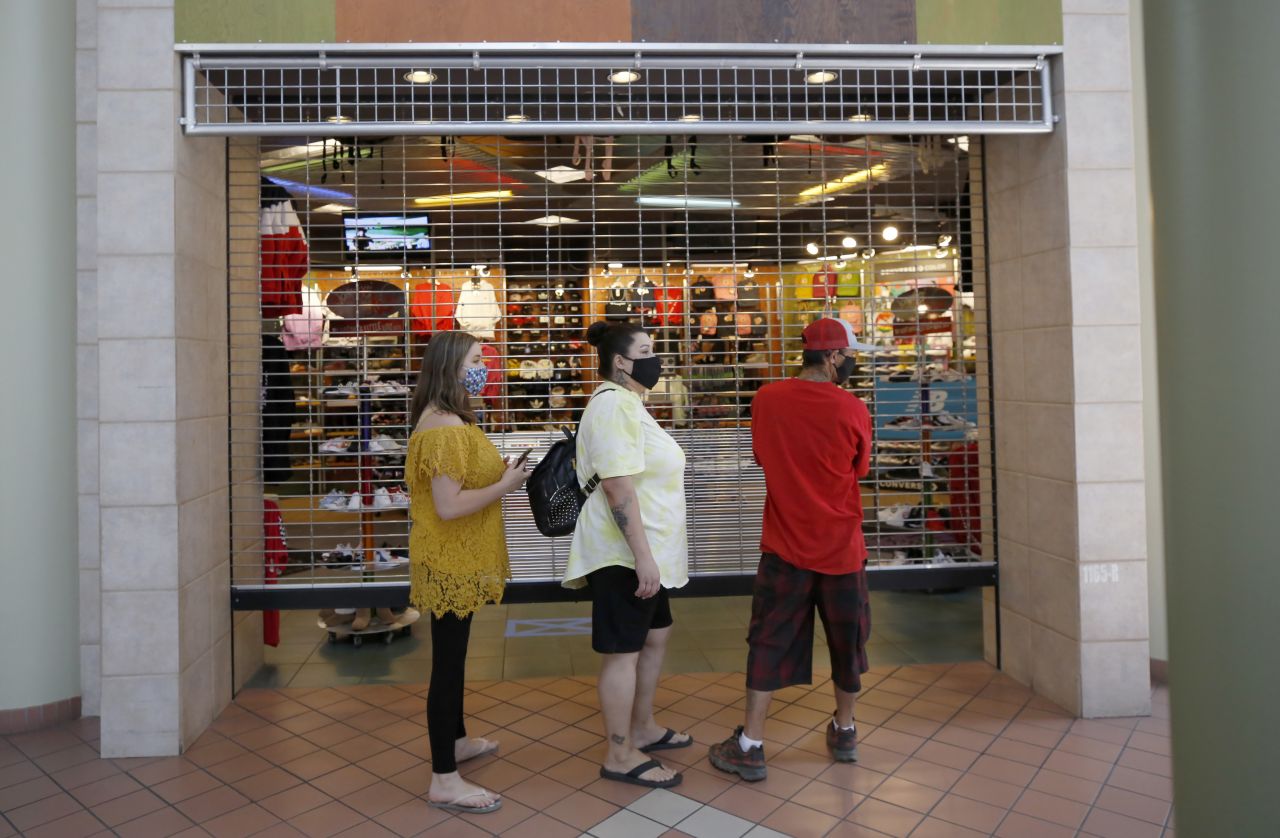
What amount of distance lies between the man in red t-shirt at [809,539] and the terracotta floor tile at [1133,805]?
3.07 feet

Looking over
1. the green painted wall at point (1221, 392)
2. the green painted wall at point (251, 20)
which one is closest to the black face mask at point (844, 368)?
the green painted wall at point (1221, 392)

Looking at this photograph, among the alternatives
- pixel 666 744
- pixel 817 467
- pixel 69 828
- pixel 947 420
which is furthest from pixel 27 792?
pixel 947 420

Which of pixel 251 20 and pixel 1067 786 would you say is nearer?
pixel 1067 786

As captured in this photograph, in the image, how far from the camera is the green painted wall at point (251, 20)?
149 inches

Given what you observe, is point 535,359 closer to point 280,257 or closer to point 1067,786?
point 280,257

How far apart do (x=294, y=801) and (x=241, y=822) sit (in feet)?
0.71

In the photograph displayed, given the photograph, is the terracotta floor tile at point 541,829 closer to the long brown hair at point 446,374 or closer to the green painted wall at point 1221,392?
the long brown hair at point 446,374

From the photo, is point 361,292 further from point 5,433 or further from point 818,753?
point 818,753

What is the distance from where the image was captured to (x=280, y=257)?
4.65 m

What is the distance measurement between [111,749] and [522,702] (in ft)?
5.99

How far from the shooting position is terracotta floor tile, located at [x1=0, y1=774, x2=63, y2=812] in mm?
3438

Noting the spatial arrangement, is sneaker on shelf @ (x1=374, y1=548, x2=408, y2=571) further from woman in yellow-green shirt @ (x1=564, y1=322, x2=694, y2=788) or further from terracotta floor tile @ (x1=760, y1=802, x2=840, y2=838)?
terracotta floor tile @ (x1=760, y1=802, x2=840, y2=838)

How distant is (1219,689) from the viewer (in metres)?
1.29

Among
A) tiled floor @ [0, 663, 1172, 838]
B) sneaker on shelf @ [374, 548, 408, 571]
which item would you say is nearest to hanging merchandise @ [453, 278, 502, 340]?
sneaker on shelf @ [374, 548, 408, 571]
